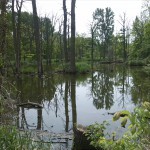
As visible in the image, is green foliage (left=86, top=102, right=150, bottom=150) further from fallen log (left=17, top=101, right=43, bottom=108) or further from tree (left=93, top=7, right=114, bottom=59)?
tree (left=93, top=7, right=114, bottom=59)

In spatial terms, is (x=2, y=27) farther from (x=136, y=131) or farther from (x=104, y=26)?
(x=104, y=26)

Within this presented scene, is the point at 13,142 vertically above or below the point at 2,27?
below

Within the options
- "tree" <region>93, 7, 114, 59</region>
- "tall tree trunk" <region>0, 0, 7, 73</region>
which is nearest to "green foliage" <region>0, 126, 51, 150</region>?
"tall tree trunk" <region>0, 0, 7, 73</region>

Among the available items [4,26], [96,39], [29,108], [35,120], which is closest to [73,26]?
[29,108]

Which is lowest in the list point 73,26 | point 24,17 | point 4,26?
point 4,26

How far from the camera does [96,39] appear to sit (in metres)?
68.1

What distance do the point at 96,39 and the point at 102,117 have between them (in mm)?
61138

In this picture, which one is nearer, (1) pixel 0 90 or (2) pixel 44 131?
(1) pixel 0 90

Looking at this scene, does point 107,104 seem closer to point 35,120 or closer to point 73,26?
point 35,120

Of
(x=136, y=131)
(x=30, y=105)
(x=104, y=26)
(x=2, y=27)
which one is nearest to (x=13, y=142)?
(x=2, y=27)

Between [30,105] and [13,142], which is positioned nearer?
[13,142]

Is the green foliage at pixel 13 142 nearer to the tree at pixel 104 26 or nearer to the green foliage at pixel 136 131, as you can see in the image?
the green foliage at pixel 136 131

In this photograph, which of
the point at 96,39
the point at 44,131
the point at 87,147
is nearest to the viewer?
the point at 87,147

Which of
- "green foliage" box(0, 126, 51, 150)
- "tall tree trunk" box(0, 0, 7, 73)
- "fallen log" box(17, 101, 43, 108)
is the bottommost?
"fallen log" box(17, 101, 43, 108)
